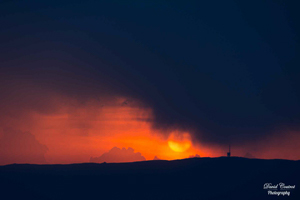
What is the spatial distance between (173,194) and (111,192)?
11681 millimetres

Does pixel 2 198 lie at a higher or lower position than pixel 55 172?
lower

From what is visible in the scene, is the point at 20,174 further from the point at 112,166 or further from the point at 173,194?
the point at 173,194

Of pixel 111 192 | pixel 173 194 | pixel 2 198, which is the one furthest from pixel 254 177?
pixel 2 198

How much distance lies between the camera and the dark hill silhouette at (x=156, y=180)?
2410 inches

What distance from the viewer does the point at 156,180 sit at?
68.4 metres

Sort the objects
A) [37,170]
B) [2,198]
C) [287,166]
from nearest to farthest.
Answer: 1. [2,198]
2. [287,166]
3. [37,170]

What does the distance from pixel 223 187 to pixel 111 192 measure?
69.0 feet

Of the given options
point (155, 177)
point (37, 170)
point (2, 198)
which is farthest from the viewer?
point (37, 170)

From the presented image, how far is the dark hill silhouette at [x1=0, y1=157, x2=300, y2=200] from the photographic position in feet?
201

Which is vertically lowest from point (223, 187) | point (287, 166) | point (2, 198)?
point (2, 198)

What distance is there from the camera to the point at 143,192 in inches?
2494

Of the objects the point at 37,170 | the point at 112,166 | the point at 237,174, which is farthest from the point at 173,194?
the point at 37,170

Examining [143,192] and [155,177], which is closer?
[143,192]

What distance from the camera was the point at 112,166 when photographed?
77875 mm
